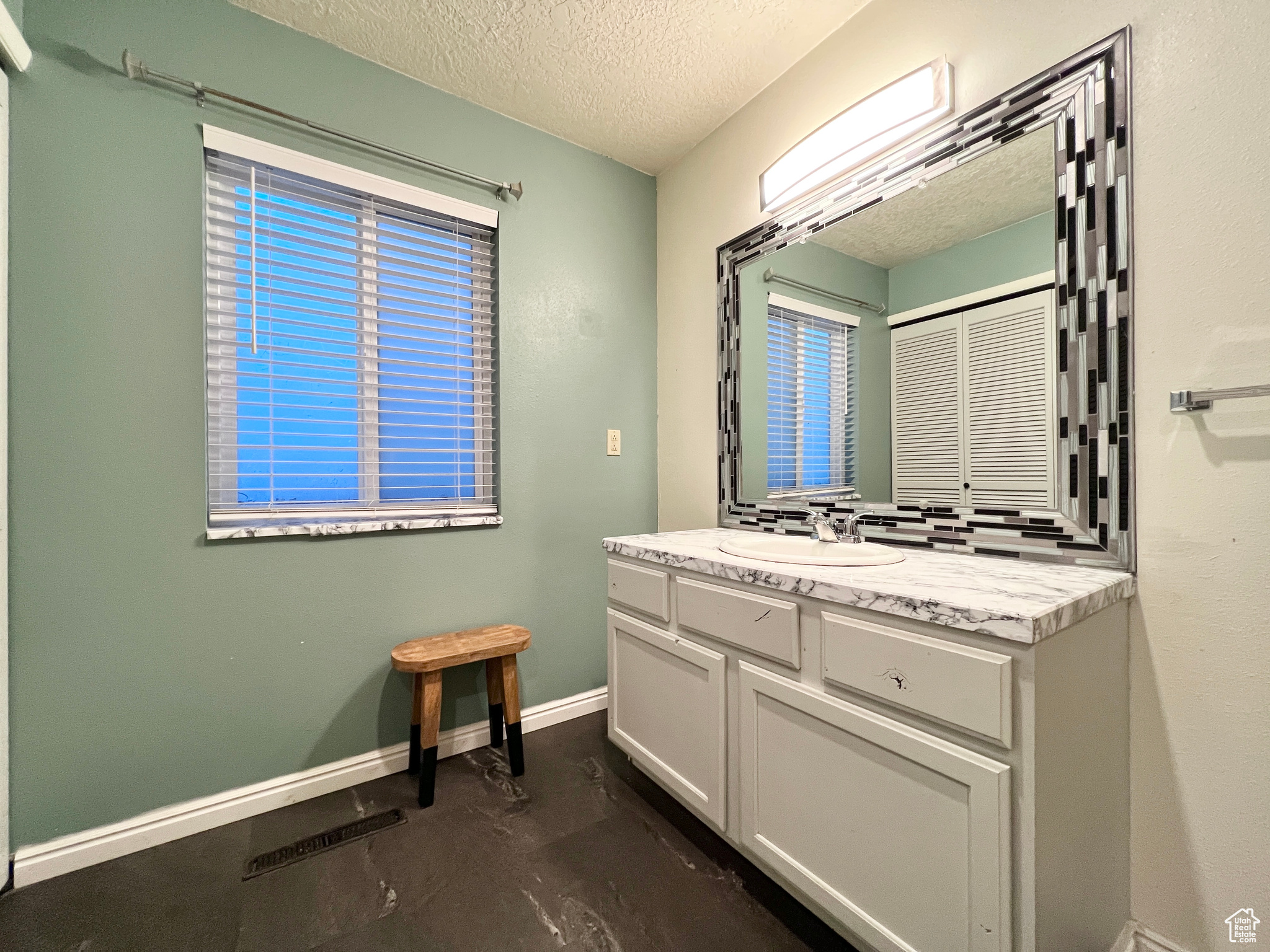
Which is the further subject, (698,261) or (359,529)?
(698,261)

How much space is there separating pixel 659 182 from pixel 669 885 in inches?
102

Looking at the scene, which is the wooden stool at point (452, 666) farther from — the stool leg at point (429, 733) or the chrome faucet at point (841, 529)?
the chrome faucet at point (841, 529)

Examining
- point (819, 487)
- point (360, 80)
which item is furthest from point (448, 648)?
point (360, 80)

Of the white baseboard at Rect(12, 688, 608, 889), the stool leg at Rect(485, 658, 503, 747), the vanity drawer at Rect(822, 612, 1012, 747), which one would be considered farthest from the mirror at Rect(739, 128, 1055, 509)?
the white baseboard at Rect(12, 688, 608, 889)

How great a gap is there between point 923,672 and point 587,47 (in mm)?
1985

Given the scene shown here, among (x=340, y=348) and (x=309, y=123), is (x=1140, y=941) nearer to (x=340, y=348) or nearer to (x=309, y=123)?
(x=340, y=348)

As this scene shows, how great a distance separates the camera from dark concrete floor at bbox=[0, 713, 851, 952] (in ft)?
3.61

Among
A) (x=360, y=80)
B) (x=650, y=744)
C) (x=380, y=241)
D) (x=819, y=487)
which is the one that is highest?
(x=360, y=80)

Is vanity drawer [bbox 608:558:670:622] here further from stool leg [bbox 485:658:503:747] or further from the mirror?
the mirror

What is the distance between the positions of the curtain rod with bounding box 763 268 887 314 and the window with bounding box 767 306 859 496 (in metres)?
0.05

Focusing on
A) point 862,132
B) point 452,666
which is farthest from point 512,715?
point 862,132

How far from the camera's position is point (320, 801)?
1.58 m

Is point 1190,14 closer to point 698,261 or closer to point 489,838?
point 698,261

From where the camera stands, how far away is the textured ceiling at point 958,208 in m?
1.17
